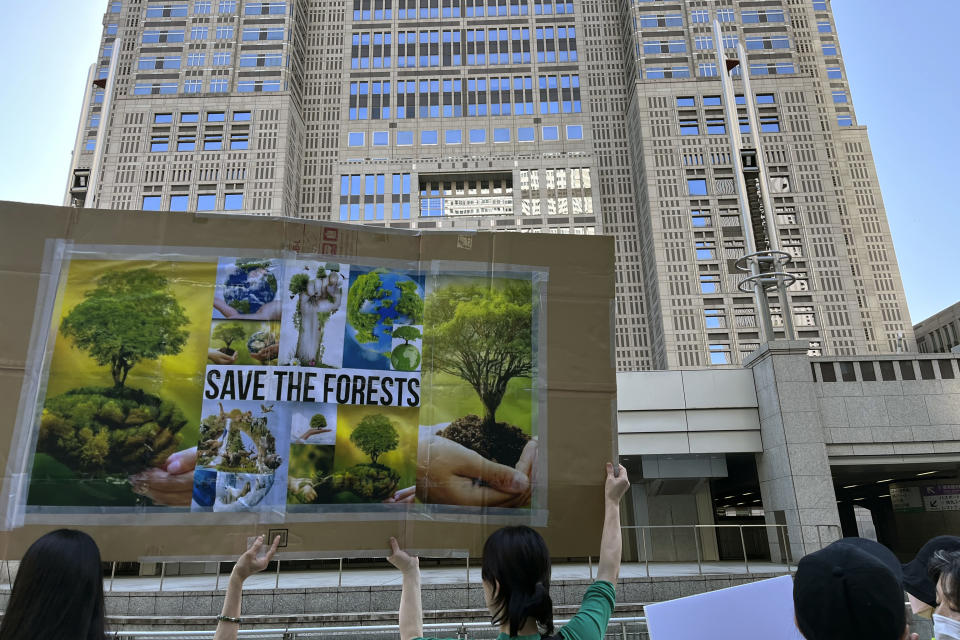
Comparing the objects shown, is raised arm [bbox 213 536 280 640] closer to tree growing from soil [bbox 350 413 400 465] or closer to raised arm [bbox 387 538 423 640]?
raised arm [bbox 387 538 423 640]

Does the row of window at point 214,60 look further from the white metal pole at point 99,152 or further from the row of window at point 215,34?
the white metal pole at point 99,152

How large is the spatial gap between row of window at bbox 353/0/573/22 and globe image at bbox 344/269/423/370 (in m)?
73.8

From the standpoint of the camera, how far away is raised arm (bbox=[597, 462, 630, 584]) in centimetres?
228

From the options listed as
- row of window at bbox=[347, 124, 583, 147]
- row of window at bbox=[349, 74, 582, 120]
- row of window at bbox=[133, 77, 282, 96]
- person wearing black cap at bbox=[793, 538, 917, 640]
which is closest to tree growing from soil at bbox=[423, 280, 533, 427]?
person wearing black cap at bbox=[793, 538, 917, 640]

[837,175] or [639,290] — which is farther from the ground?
[837,175]

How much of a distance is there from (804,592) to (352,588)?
1135cm

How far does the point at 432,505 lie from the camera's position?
10.0ft

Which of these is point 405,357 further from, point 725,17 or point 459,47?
point 459,47

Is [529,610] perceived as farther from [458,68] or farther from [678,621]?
[458,68]

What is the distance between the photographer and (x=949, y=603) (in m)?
2.40

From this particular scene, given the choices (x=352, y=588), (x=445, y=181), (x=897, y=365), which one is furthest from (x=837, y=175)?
(x=352, y=588)

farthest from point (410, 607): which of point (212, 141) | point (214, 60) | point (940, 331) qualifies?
point (214, 60)

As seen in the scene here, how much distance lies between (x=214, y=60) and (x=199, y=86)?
3221mm

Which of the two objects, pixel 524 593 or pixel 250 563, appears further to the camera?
pixel 250 563
